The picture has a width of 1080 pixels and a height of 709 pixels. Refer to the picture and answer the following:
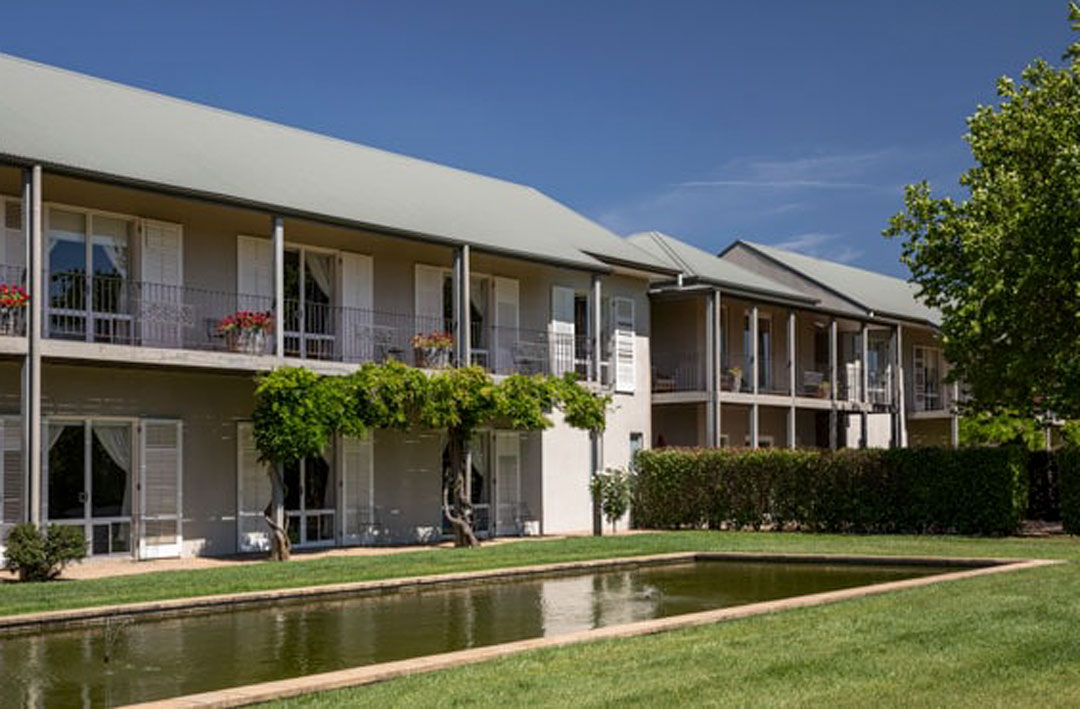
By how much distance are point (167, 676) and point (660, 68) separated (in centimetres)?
2381

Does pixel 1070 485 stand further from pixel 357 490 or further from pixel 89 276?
pixel 89 276

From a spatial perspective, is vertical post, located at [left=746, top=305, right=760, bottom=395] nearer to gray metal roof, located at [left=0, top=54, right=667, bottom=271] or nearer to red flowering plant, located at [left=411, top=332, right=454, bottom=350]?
gray metal roof, located at [left=0, top=54, right=667, bottom=271]

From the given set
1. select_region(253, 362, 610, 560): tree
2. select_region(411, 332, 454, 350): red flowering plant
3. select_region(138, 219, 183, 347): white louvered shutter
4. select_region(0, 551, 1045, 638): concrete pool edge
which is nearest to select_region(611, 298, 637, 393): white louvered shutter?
select_region(253, 362, 610, 560): tree

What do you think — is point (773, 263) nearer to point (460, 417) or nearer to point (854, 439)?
point (854, 439)

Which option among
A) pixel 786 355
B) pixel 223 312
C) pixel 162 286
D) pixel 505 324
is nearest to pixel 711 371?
pixel 505 324

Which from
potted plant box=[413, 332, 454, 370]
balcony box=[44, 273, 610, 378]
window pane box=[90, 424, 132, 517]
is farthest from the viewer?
potted plant box=[413, 332, 454, 370]

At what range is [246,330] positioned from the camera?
2059cm

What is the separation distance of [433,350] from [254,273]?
3.70 meters

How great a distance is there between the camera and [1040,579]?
1409 cm

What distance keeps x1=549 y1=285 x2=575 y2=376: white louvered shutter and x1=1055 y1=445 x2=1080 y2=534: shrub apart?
9.71 meters

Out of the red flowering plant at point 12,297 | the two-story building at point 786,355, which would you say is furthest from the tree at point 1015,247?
the red flowering plant at point 12,297

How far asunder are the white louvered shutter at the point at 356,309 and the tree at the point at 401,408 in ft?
2.86

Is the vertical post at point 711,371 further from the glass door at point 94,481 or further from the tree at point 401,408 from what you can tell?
the glass door at point 94,481

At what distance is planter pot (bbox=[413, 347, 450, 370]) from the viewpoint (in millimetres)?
24062
